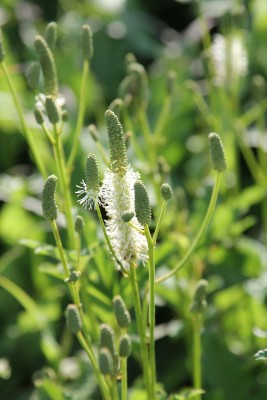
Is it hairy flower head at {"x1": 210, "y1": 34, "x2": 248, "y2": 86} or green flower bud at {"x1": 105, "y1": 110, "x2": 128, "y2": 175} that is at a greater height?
hairy flower head at {"x1": 210, "y1": 34, "x2": 248, "y2": 86}

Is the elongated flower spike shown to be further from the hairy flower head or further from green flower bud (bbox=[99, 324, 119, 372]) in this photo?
the hairy flower head

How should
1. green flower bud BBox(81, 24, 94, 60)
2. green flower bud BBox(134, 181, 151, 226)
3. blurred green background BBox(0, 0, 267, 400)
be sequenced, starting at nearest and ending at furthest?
green flower bud BBox(134, 181, 151, 226), green flower bud BBox(81, 24, 94, 60), blurred green background BBox(0, 0, 267, 400)

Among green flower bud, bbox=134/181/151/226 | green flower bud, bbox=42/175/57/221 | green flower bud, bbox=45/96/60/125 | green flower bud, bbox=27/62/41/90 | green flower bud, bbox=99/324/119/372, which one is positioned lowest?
green flower bud, bbox=99/324/119/372

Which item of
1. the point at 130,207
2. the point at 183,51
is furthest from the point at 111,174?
the point at 183,51

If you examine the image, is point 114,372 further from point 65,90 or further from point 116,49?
point 116,49

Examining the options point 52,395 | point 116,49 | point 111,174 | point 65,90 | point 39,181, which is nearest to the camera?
point 111,174

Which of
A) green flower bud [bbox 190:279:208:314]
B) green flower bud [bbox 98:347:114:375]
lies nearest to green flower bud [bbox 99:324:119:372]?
green flower bud [bbox 98:347:114:375]

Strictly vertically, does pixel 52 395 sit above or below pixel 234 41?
below
